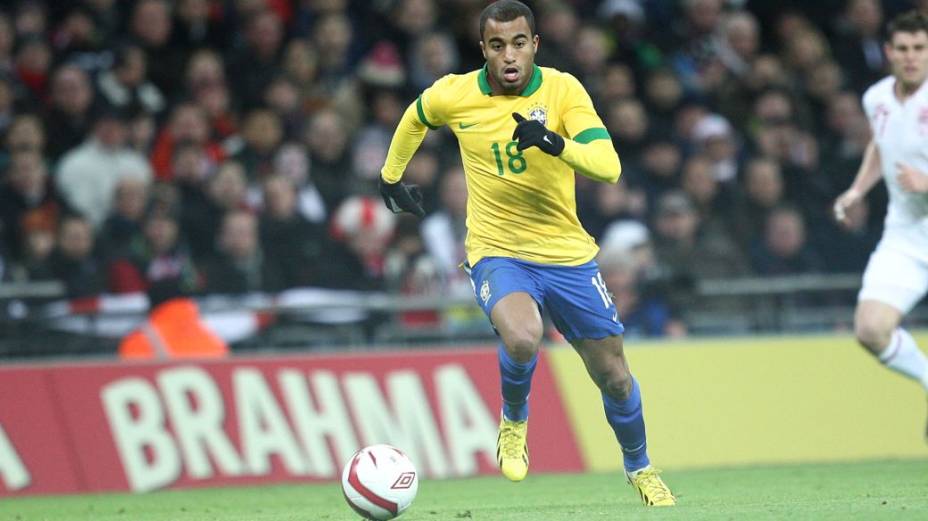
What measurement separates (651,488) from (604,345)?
0.80m

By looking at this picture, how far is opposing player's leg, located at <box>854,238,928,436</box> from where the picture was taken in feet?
32.3

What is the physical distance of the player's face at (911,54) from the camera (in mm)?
9812

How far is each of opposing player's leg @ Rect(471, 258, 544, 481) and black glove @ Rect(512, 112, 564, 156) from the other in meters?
0.88

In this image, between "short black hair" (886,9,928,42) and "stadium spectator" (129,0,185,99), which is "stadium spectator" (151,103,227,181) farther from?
"short black hair" (886,9,928,42)

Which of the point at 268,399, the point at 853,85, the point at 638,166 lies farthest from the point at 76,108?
the point at 853,85

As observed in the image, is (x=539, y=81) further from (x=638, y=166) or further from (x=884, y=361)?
(x=638, y=166)

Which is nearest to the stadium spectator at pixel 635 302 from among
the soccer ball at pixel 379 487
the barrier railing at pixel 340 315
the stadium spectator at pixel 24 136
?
the barrier railing at pixel 340 315

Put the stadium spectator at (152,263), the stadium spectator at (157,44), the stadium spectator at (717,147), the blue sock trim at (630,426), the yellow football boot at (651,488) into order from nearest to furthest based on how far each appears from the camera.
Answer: the yellow football boot at (651,488), the blue sock trim at (630,426), the stadium spectator at (152,263), the stadium spectator at (157,44), the stadium spectator at (717,147)

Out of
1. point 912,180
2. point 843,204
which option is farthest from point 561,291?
point 912,180

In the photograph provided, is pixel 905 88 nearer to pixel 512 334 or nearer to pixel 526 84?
pixel 526 84

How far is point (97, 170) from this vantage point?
13.3 m

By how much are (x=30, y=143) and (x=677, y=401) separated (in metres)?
5.61

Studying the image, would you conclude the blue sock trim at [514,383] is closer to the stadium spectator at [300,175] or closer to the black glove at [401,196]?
the black glove at [401,196]

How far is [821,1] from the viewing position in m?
17.6
